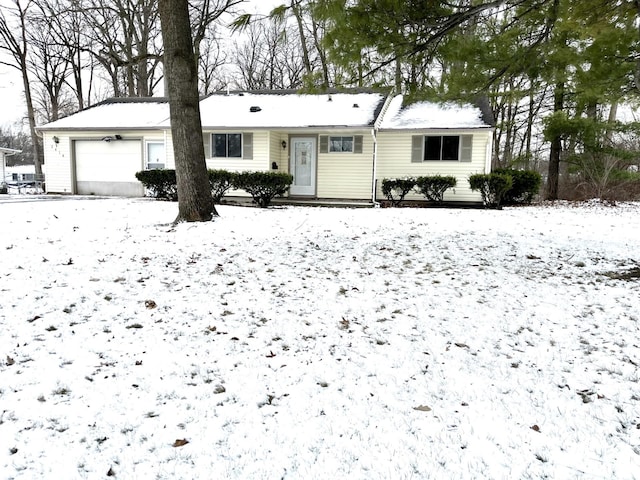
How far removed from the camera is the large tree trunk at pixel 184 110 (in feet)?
26.2

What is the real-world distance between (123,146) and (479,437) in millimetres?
17148

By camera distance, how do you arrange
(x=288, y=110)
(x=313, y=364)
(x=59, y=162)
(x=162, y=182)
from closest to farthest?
(x=313, y=364)
(x=162, y=182)
(x=288, y=110)
(x=59, y=162)

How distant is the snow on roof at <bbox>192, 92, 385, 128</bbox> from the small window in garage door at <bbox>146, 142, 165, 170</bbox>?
6.70 ft

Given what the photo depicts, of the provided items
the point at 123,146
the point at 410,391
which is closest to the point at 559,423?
the point at 410,391

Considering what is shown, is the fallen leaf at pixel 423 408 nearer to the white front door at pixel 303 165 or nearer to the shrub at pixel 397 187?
the shrub at pixel 397 187

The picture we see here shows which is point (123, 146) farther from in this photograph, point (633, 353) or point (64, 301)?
point (633, 353)

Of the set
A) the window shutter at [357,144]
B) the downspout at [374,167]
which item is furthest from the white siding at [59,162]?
the downspout at [374,167]

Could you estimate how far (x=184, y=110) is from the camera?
815 cm

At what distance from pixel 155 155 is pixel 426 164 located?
963 centimetres

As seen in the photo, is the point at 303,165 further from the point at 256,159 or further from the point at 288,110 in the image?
the point at 288,110

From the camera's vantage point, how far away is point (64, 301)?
4.15 metres

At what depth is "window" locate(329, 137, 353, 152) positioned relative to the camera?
15.2 metres

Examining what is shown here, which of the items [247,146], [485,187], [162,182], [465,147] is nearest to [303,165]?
[247,146]

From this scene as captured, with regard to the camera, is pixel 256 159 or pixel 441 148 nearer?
pixel 441 148
